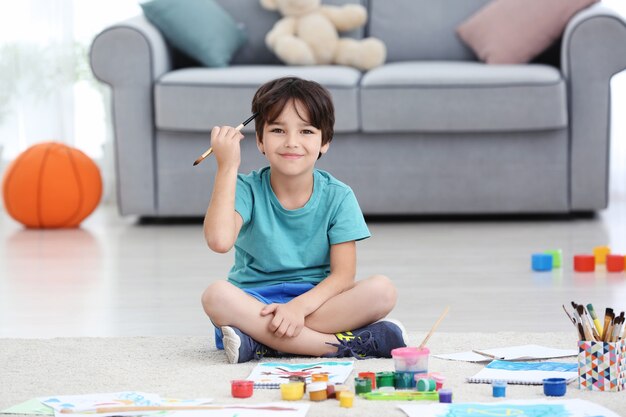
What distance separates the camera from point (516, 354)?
1768 millimetres

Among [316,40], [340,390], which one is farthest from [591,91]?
[340,390]

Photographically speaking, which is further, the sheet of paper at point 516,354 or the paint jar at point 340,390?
the sheet of paper at point 516,354

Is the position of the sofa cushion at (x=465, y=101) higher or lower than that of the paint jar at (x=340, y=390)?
higher

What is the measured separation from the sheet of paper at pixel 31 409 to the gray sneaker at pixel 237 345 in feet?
1.20

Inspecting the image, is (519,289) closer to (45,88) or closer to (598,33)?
(598,33)

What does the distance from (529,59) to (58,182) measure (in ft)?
5.75

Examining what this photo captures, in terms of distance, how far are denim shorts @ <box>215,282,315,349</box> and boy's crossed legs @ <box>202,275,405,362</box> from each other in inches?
2.5

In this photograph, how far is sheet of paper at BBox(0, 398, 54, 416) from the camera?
1.45 meters

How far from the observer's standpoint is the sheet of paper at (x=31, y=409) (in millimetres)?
1447

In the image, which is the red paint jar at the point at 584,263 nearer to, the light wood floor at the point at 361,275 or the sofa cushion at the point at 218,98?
the light wood floor at the point at 361,275

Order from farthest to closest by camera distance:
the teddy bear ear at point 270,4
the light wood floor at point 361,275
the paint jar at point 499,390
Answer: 1. the teddy bear ear at point 270,4
2. the light wood floor at point 361,275
3. the paint jar at point 499,390

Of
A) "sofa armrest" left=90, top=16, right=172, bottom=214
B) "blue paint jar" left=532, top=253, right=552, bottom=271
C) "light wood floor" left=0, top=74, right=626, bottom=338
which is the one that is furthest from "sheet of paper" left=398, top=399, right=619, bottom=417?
"sofa armrest" left=90, top=16, right=172, bottom=214

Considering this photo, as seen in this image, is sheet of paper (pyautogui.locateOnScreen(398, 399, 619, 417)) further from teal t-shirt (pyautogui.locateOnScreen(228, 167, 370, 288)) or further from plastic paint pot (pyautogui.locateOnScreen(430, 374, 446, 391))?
teal t-shirt (pyautogui.locateOnScreen(228, 167, 370, 288))

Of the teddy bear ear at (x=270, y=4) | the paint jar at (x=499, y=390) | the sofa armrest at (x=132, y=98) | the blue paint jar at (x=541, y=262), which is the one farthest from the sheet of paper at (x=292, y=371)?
the teddy bear ear at (x=270, y=4)
